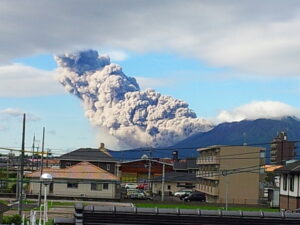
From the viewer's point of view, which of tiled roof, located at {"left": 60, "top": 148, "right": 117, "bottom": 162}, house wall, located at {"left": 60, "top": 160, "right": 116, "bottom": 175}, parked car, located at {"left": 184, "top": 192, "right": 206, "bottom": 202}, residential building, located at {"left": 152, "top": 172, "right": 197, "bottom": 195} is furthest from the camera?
residential building, located at {"left": 152, "top": 172, "right": 197, "bottom": 195}

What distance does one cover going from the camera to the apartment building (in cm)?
7262

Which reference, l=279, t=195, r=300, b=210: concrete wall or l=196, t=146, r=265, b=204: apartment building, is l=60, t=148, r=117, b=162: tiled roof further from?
l=279, t=195, r=300, b=210: concrete wall

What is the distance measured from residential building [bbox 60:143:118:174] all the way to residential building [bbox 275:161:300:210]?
38307 mm

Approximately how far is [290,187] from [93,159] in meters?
43.4

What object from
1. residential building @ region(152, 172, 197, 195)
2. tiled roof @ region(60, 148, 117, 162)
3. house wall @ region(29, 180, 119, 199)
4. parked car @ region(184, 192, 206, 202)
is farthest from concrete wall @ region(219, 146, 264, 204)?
tiled roof @ region(60, 148, 117, 162)

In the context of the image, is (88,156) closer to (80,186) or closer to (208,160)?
(208,160)

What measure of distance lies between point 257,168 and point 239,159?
123 inches

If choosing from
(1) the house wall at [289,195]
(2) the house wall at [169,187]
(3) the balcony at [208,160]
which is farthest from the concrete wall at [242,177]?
(1) the house wall at [289,195]

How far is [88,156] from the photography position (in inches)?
3442

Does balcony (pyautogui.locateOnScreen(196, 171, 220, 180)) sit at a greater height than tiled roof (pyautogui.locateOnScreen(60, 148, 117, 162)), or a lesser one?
lesser

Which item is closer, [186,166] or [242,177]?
[242,177]

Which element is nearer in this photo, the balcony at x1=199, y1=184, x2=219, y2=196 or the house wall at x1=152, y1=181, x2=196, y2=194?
the balcony at x1=199, y1=184, x2=219, y2=196

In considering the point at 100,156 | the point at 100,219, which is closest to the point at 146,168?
the point at 100,156

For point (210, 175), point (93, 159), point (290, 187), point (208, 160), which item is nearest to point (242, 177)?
point (210, 175)
